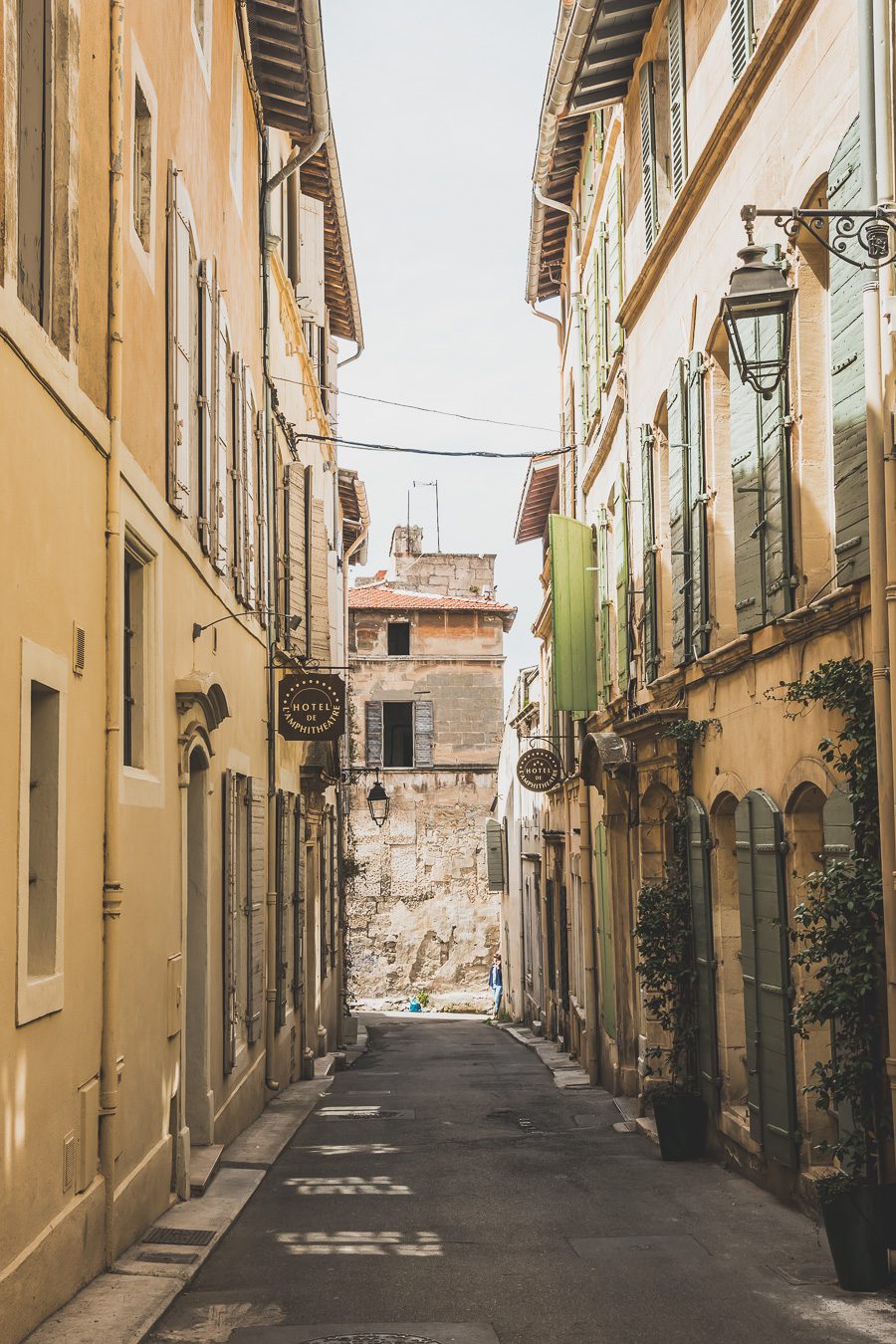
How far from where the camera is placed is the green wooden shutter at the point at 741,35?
10240mm

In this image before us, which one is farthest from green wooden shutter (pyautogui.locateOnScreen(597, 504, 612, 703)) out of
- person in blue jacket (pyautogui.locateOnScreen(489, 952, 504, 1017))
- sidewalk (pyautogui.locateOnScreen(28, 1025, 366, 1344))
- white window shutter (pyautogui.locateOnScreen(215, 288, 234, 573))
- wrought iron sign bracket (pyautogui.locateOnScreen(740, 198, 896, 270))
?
person in blue jacket (pyautogui.locateOnScreen(489, 952, 504, 1017))

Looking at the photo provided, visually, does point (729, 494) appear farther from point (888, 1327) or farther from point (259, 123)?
point (259, 123)

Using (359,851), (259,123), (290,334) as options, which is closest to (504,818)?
(359,851)

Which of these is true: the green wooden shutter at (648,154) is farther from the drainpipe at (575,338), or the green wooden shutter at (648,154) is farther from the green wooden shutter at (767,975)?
the green wooden shutter at (767,975)

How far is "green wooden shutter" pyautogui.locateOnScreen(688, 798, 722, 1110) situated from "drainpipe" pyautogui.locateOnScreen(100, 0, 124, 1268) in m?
5.30

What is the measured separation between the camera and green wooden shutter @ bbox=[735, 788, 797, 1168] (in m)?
9.19

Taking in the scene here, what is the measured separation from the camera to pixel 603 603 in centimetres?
1738

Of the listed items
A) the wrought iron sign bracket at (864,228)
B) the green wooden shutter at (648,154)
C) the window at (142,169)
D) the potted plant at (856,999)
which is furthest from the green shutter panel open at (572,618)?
the wrought iron sign bracket at (864,228)

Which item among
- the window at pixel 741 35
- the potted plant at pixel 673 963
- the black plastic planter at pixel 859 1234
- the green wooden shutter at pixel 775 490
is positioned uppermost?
the window at pixel 741 35

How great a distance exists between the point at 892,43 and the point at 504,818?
1067 inches

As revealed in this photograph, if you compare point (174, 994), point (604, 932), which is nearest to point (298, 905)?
point (604, 932)

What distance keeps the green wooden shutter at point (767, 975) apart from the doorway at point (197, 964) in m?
3.72

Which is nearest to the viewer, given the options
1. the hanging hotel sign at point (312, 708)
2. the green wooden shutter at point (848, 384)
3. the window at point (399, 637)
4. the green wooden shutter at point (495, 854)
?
the green wooden shutter at point (848, 384)

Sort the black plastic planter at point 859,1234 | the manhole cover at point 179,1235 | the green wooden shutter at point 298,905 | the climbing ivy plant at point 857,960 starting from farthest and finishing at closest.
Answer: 1. the green wooden shutter at point 298,905
2. the manhole cover at point 179,1235
3. the climbing ivy plant at point 857,960
4. the black plastic planter at point 859,1234
